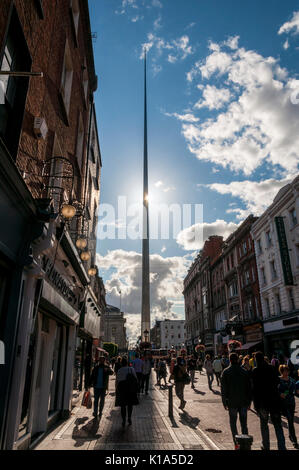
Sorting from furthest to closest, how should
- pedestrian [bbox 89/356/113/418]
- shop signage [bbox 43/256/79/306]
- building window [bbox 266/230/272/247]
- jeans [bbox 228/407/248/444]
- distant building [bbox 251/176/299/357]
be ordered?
building window [bbox 266/230/272/247], distant building [bbox 251/176/299/357], pedestrian [bbox 89/356/113/418], shop signage [bbox 43/256/79/306], jeans [bbox 228/407/248/444]

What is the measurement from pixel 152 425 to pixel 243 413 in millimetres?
3055

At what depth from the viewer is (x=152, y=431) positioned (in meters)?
7.70

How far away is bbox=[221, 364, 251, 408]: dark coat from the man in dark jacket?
25 cm

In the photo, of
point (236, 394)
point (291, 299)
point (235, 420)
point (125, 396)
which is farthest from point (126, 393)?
point (291, 299)

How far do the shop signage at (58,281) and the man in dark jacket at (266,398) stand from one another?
4.94 metres

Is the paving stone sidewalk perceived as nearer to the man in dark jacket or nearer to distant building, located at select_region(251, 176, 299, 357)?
the man in dark jacket

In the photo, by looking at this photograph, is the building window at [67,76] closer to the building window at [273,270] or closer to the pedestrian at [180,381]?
the pedestrian at [180,381]

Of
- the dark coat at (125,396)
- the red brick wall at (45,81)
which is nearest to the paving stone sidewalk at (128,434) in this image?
the dark coat at (125,396)

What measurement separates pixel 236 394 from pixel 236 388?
0.11 m

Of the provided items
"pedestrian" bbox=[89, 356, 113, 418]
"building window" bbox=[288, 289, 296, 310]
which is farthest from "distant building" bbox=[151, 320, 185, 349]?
"pedestrian" bbox=[89, 356, 113, 418]

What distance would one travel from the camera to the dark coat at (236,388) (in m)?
6.40

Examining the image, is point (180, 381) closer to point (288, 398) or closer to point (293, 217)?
point (288, 398)

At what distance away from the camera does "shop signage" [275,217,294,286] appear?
24.4 metres
